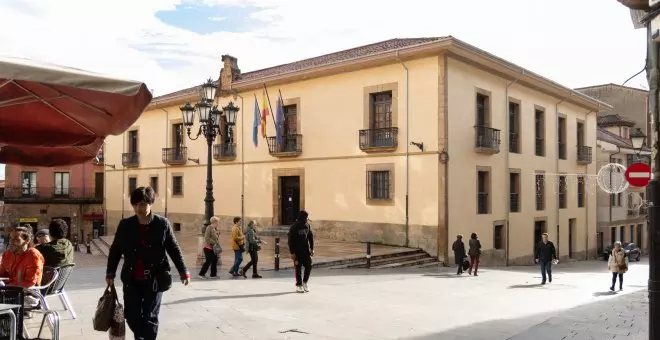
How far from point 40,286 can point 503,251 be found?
18.2 m

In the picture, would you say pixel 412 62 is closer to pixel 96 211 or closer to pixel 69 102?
pixel 69 102

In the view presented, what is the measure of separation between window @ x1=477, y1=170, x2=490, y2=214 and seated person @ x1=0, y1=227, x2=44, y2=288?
649 inches

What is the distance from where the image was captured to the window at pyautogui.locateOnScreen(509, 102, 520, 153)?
2209 cm

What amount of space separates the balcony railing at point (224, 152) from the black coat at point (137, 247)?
20.1 metres

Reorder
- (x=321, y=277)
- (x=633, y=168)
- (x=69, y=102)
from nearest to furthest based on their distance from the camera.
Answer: (x=69, y=102), (x=633, y=168), (x=321, y=277)

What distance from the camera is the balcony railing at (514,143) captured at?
22.0 metres

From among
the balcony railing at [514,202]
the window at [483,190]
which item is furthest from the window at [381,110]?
the balcony railing at [514,202]

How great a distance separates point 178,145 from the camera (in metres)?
28.3

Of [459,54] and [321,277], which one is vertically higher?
[459,54]

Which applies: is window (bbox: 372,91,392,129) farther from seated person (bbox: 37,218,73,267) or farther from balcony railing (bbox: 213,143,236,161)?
seated person (bbox: 37,218,73,267)

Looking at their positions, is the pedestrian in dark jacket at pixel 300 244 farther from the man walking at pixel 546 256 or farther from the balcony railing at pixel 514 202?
the balcony railing at pixel 514 202

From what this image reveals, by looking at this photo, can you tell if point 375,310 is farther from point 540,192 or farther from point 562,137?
point 562,137

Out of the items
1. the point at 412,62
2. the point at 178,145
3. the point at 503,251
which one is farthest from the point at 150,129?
the point at 503,251

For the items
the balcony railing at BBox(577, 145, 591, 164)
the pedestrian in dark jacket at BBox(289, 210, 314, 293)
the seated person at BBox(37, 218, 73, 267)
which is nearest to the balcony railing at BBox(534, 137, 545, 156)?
the balcony railing at BBox(577, 145, 591, 164)
